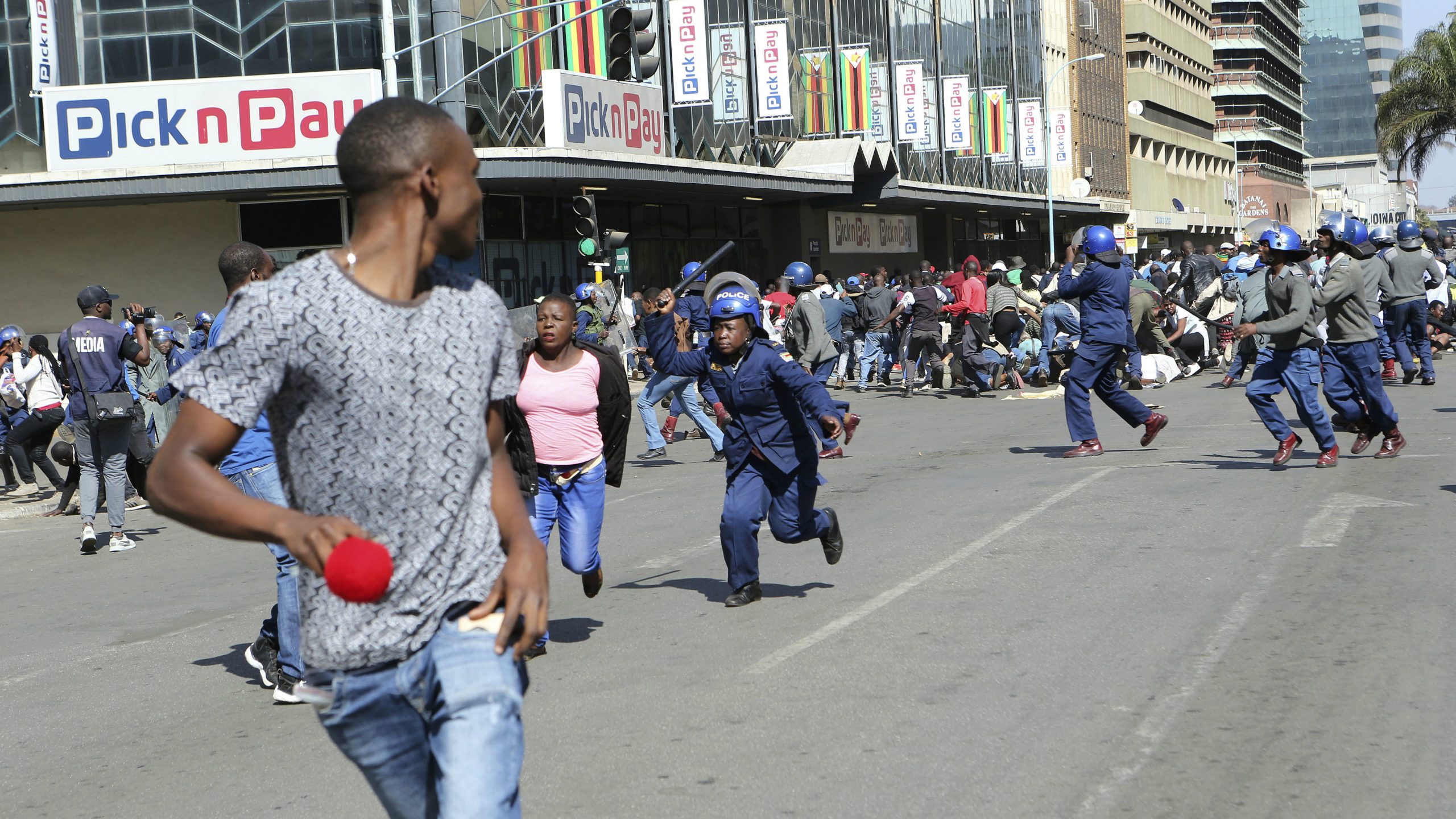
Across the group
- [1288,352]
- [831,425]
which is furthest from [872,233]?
[831,425]

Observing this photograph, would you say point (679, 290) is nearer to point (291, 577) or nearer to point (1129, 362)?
point (291, 577)

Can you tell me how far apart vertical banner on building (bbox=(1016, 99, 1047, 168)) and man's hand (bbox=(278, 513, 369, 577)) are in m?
50.6

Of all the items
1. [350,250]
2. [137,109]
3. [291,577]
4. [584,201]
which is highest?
[137,109]

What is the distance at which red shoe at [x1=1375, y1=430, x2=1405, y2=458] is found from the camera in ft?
39.9

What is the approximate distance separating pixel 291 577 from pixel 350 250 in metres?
3.67

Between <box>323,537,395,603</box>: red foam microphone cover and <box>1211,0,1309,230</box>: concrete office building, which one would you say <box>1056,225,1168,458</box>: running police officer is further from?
<box>1211,0,1309,230</box>: concrete office building

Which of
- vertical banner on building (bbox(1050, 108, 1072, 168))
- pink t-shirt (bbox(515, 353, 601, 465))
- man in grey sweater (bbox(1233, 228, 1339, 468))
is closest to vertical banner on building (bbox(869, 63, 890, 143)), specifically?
vertical banner on building (bbox(1050, 108, 1072, 168))

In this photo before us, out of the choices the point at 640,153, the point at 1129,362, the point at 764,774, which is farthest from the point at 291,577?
the point at 640,153

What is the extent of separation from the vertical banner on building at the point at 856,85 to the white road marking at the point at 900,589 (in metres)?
30.6

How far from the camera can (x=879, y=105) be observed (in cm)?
4256

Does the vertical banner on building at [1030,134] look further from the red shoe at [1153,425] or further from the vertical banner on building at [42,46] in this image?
the red shoe at [1153,425]

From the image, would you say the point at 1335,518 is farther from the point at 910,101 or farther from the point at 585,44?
the point at 910,101

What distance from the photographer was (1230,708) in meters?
5.35

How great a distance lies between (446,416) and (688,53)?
97.9 ft
